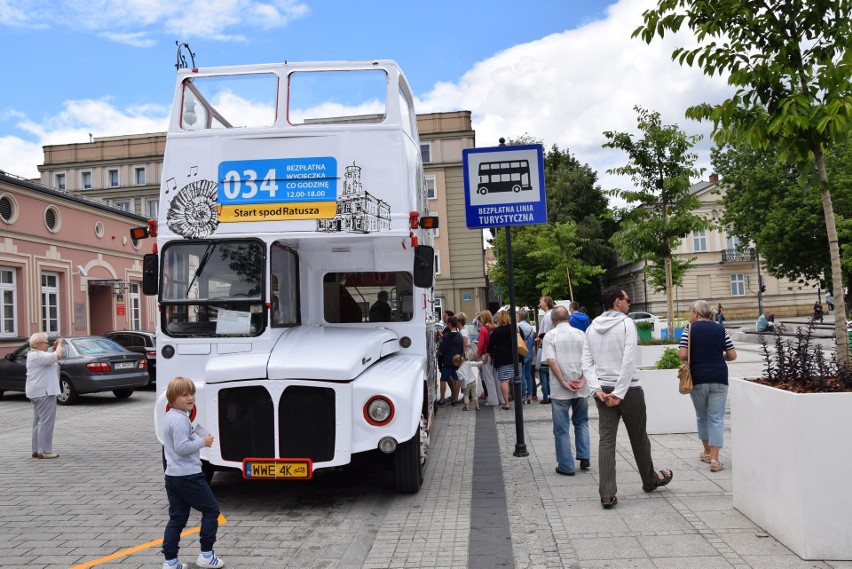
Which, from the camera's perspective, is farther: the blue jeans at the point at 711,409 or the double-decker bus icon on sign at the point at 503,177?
the double-decker bus icon on sign at the point at 503,177

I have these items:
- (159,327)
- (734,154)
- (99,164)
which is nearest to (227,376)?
(159,327)

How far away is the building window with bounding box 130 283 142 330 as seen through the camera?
99.7 feet

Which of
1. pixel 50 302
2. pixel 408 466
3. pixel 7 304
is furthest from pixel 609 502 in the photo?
pixel 50 302

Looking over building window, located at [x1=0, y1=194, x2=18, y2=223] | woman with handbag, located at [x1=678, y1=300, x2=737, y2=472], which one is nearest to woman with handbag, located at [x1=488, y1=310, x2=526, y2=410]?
woman with handbag, located at [x1=678, y1=300, x2=737, y2=472]

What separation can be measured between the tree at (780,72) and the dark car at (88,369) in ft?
46.9

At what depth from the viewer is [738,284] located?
61.3 m

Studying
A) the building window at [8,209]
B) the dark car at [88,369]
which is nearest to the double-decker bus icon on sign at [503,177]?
the dark car at [88,369]

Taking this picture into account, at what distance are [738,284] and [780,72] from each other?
5980 centimetres

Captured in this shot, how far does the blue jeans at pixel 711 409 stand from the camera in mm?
7262

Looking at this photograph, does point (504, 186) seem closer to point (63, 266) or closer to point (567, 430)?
point (567, 430)

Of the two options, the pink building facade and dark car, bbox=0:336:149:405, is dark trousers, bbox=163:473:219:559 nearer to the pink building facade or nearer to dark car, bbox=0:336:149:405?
dark car, bbox=0:336:149:405

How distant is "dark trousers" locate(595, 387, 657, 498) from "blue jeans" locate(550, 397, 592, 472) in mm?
1132

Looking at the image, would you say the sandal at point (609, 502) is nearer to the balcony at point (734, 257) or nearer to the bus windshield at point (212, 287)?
the bus windshield at point (212, 287)

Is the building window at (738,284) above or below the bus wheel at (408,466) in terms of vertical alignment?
above
